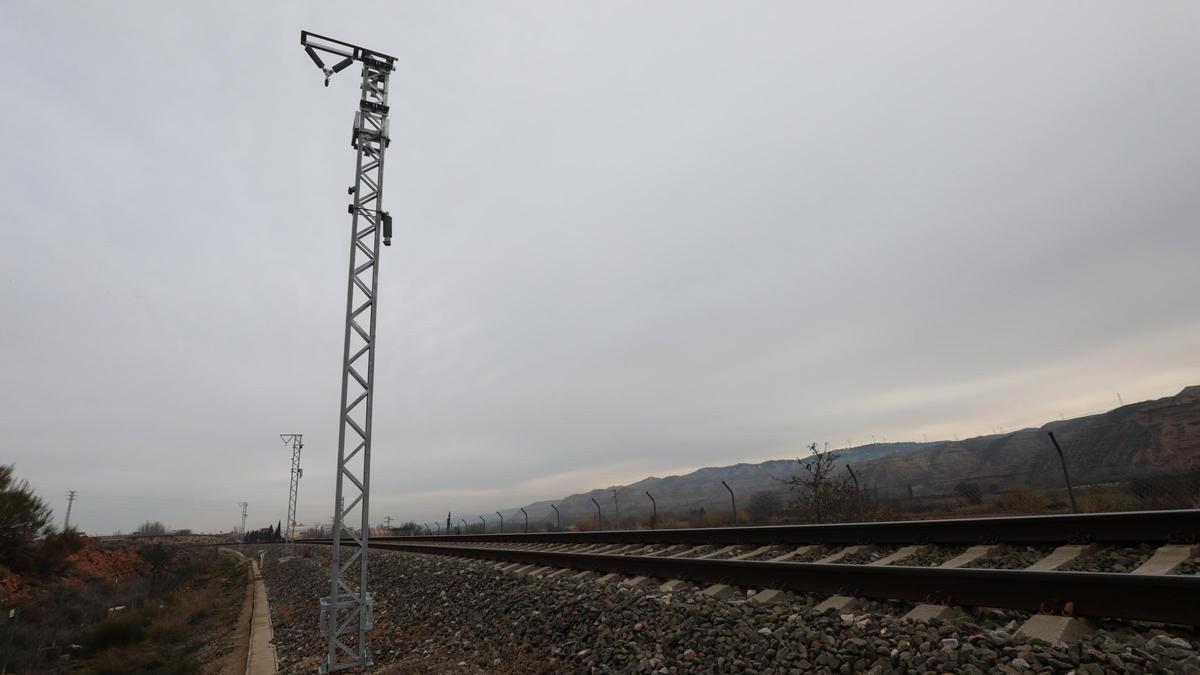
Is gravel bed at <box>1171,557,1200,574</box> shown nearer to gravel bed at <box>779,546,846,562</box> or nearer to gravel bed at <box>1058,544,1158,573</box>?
gravel bed at <box>1058,544,1158,573</box>

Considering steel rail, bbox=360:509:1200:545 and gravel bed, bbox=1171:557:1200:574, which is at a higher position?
steel rail, bbox=360:509:1200:545

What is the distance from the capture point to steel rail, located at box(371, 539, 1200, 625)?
4.36 metres

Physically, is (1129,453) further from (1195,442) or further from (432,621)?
(432,621)

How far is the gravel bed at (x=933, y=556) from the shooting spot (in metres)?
7.45

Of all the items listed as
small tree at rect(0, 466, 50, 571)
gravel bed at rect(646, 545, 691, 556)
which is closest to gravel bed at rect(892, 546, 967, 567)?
gravel bed at rect(646, 545, 691, 556)

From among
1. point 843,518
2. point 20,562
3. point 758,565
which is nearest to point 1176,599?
point 758,565


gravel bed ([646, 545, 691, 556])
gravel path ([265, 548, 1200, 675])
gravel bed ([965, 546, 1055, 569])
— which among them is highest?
gravel bed ([646, 545, 691, 556])

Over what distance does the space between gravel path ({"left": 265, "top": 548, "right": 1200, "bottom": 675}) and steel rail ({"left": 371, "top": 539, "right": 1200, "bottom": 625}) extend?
0.51 feet

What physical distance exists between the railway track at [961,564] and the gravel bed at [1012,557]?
0.03m

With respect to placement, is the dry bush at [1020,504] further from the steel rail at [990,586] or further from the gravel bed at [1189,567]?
the steel rail at [990,586]

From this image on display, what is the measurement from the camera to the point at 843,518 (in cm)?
1753

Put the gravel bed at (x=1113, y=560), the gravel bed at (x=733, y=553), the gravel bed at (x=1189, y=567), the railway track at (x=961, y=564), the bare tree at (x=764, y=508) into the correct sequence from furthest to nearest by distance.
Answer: the bare tree at (x=764, y=508)
the gravel bed at (x=733, y=553)
the gravel bed at (x=1113, y=560)
the gravel bed at (x=1189, y=567)
the railway track at (x=961, y=564)

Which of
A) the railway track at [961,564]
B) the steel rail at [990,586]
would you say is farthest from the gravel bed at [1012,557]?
the steel rail at [990,586]

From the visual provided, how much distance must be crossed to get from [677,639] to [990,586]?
306 centimetres
